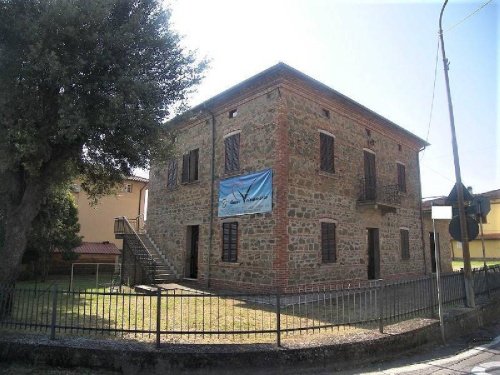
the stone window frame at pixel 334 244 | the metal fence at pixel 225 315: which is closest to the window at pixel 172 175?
the stone window frame at pixel 334 244

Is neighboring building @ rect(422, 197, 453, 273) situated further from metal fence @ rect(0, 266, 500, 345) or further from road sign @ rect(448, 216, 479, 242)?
road sign @ rect(448, 216, 479, 242)

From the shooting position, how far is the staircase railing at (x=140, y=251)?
15.1m

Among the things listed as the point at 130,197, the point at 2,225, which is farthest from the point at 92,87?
the point at 130,197

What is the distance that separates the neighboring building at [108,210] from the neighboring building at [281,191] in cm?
1015

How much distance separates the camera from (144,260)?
51.1 feet

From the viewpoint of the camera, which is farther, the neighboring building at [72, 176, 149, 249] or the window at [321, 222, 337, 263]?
the neighboring building at [72, 176, 149, 249]

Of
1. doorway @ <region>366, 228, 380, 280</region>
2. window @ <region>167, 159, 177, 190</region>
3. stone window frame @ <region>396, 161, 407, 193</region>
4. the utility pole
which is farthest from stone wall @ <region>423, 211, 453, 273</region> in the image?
window @ <region>167, 159, 177, 190</region>

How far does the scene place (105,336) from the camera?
613cm

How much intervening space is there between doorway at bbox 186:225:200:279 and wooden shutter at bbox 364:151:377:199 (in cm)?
740

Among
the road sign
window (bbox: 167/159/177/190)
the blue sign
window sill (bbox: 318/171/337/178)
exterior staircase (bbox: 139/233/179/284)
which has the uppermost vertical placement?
window (bbox: 167/159/177/190)

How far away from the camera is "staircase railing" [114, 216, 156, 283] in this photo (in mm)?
15117

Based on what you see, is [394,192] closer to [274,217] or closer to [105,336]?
[274,217]

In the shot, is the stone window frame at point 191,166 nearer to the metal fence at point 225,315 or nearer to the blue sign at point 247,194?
the blue sign at point 247,194

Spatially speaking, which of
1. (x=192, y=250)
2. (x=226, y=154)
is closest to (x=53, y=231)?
(x=192, y=250)
